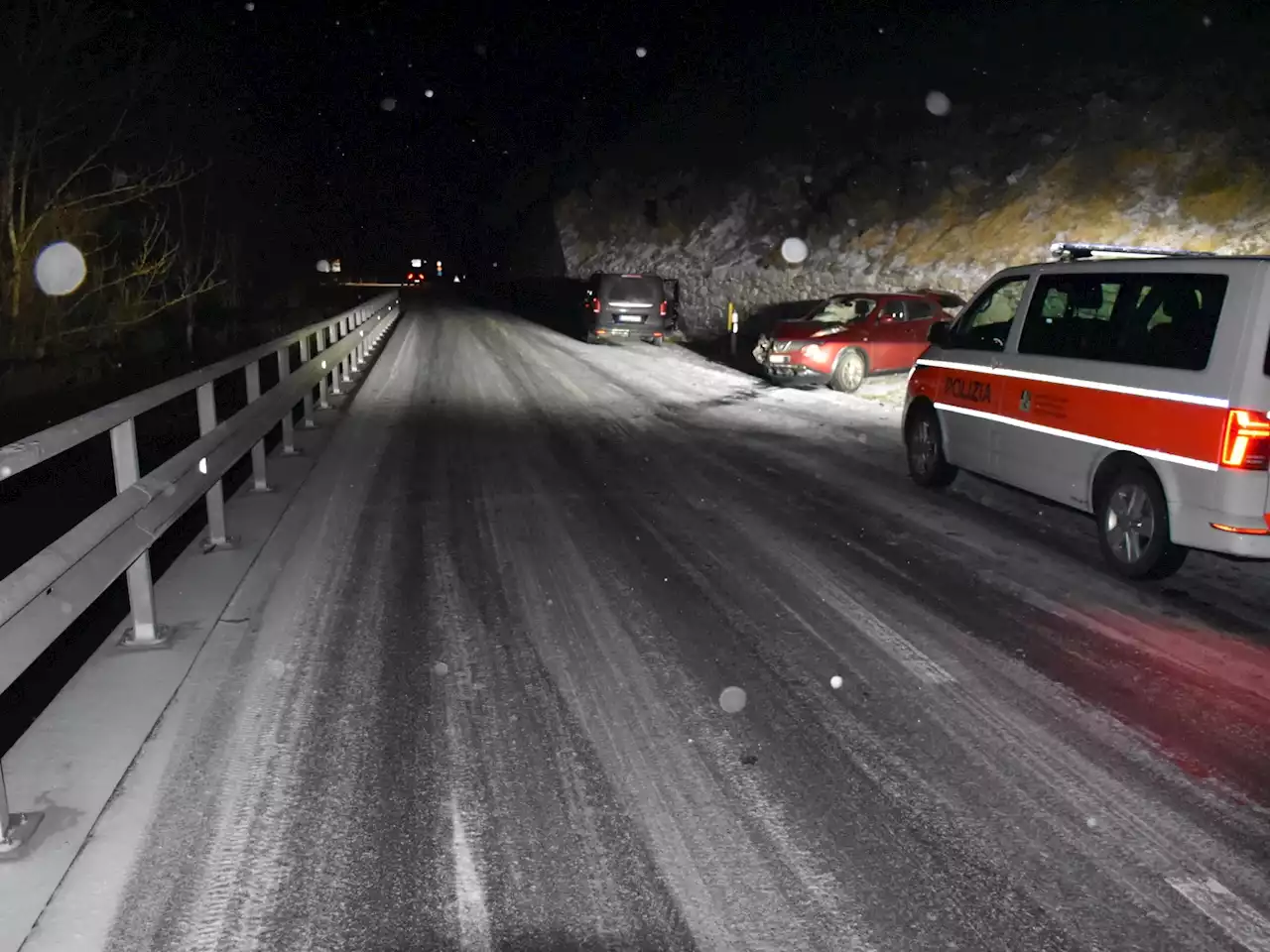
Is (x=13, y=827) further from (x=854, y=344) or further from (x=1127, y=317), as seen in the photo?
(x=854, y=344)

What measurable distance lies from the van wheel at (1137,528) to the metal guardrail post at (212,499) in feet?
20.5

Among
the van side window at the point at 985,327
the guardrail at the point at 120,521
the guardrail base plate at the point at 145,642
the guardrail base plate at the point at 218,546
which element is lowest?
the guardrail base plate at the point at 218,546

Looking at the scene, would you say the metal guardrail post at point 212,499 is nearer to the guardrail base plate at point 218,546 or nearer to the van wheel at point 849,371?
the guardrail base plate at point 218,546

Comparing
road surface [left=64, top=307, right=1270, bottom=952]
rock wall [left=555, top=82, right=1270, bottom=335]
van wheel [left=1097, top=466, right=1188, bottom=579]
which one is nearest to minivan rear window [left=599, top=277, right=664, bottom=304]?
rock wall [left=555, top=82, right=1270, bottom=335]

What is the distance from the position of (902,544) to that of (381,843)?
524cm

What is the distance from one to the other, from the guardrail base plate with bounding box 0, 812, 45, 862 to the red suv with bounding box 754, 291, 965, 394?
50.8 ft

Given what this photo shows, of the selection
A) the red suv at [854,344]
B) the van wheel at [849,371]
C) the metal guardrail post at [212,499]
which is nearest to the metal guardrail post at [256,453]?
the metal guardrail post at [212,499]

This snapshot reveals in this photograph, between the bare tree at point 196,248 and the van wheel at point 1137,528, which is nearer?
→ the van wheel at point 1137,528

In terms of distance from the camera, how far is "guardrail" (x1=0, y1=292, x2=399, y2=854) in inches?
144

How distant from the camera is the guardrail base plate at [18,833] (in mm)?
3525

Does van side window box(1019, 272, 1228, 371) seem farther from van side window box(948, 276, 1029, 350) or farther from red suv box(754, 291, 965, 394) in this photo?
red suv box(754, 291, 965, 394)

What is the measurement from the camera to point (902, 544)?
7.93 metres

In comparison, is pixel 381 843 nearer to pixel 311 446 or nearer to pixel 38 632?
pixel 38 632

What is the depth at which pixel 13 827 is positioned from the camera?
3625mm
